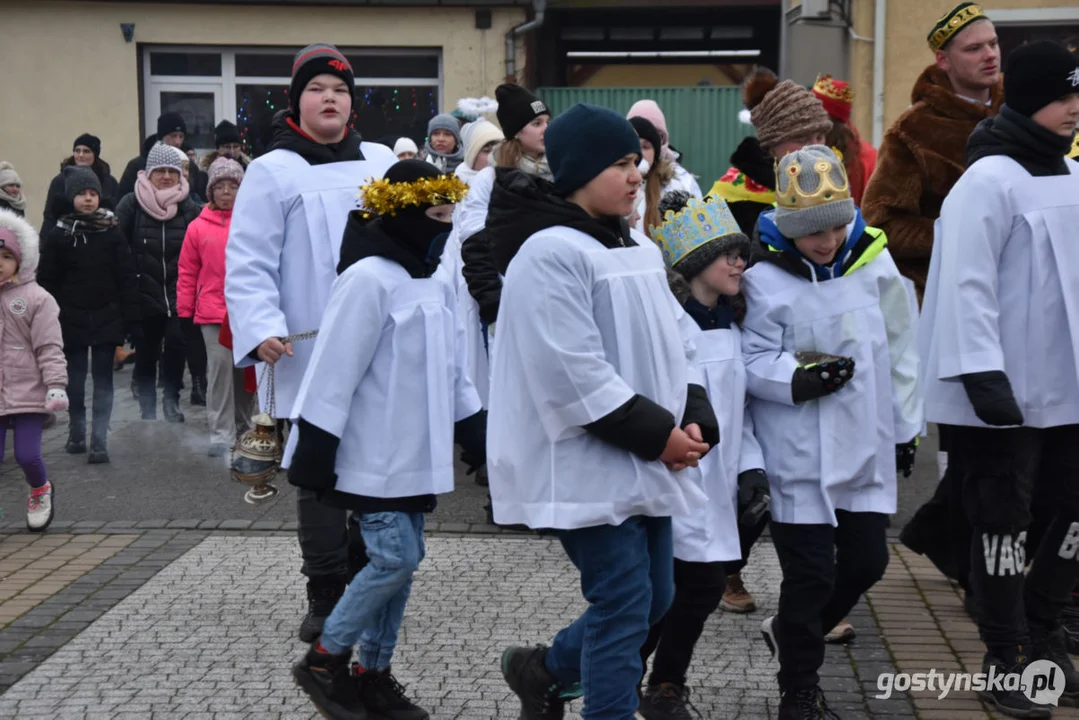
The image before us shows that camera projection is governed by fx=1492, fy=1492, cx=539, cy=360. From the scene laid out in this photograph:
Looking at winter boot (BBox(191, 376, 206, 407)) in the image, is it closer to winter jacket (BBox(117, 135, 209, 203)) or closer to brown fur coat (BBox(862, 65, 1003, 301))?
winter jacket (BBox(117, 135, 209, 203))

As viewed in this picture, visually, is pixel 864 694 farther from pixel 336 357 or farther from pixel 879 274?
pixel 336 357

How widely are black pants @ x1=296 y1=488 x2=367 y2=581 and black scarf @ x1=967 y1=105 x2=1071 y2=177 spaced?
104 inches

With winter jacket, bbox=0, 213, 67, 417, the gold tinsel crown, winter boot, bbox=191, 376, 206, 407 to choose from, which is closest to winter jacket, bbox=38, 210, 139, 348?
winter boot, bbox=191, 376, 206, 407

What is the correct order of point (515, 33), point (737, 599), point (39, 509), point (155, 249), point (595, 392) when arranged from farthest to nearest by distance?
1. point (515, 33)
2. point (155, 249)
3. point (39, 509)
4. point (737, 599)
5. point (595, 392)

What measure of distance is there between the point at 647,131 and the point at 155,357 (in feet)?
18.3

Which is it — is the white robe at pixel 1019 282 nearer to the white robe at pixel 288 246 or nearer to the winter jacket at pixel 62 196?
Result: the white robe at pixel 288 246

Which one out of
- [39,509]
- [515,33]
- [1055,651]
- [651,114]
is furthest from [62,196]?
[1055,651]

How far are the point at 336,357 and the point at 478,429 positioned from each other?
2.27 feet

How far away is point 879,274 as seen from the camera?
187 inches

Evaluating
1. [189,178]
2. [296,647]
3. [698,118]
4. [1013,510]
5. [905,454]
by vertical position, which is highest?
[698,118]

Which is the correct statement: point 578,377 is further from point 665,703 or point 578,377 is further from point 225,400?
point 225,400

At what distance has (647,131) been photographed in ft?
24.4

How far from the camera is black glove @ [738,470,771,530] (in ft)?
14.8

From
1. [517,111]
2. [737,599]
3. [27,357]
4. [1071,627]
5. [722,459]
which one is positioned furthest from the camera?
[27,357]
